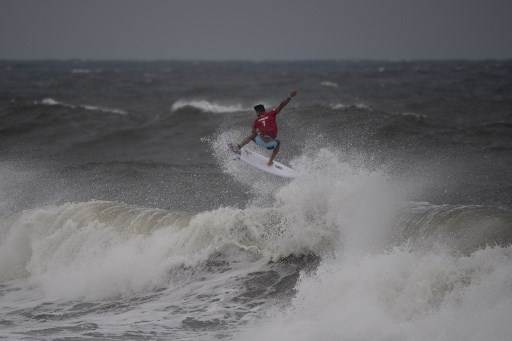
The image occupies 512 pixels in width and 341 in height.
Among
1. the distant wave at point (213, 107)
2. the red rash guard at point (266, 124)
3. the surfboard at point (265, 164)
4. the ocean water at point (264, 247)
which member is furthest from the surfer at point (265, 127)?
the distant wave at point (213, 107)

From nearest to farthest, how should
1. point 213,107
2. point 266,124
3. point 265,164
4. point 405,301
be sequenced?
point 405,301 → point 266,124 → point 265,164 → point 213,107

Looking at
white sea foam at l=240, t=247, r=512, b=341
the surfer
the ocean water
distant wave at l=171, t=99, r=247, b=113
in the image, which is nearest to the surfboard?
the ocean water

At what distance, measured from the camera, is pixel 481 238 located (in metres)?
10.4

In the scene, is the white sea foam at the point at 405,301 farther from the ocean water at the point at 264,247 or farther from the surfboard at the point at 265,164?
the surfboard at the point at 265,164

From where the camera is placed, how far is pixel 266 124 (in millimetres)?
13797

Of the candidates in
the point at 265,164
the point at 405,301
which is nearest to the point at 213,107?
Result: the point at 265,164

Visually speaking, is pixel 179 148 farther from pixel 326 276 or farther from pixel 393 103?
pixel 393 103

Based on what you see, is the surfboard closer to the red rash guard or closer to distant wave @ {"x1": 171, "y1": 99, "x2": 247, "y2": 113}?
the red rash guard

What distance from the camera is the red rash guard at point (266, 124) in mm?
13758

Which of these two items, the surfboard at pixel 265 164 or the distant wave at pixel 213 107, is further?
the distant wave at pixel 213 107

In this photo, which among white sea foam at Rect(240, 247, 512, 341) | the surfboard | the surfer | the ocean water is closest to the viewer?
white sea foam at Rect(240, 247, 512, 341)

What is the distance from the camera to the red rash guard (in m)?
13.8

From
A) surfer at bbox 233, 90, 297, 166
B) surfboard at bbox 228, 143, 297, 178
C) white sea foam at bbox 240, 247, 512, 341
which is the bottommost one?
white sea foam at bbox 240, 247, 512, 341

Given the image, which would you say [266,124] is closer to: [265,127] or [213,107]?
[265,127]
